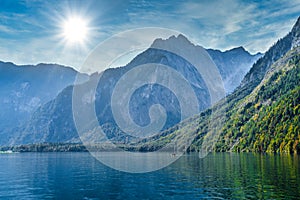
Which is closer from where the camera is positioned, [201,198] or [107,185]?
[201,198]

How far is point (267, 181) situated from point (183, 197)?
25.6 metres

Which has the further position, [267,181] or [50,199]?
[267,181]

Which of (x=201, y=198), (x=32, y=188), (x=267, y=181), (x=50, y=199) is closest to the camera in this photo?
(x=201, y=198)

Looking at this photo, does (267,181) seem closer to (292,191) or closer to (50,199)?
(292,191)

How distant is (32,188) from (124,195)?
96.6 feet

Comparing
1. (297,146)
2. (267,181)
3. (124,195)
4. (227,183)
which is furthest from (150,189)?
(297,146)

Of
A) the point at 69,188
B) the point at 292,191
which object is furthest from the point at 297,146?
the point at 69,188

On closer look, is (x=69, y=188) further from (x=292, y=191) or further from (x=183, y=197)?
(x=292, y=191)

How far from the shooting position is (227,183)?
78.8 m

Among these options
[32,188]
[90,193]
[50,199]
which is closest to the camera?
[50,199]

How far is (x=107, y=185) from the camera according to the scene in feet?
280

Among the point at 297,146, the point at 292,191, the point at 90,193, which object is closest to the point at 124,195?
the point at 90,193

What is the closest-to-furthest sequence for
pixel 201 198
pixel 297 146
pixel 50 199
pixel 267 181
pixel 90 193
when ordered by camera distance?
pixel 201 198 < pixel 50 199 < pixel 90 193 < pixel 267 181 < pixel 297 146

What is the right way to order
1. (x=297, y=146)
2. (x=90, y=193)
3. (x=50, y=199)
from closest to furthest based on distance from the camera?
(x=50, y=199) → (x=90, y=193) → (x=297, y=146)
